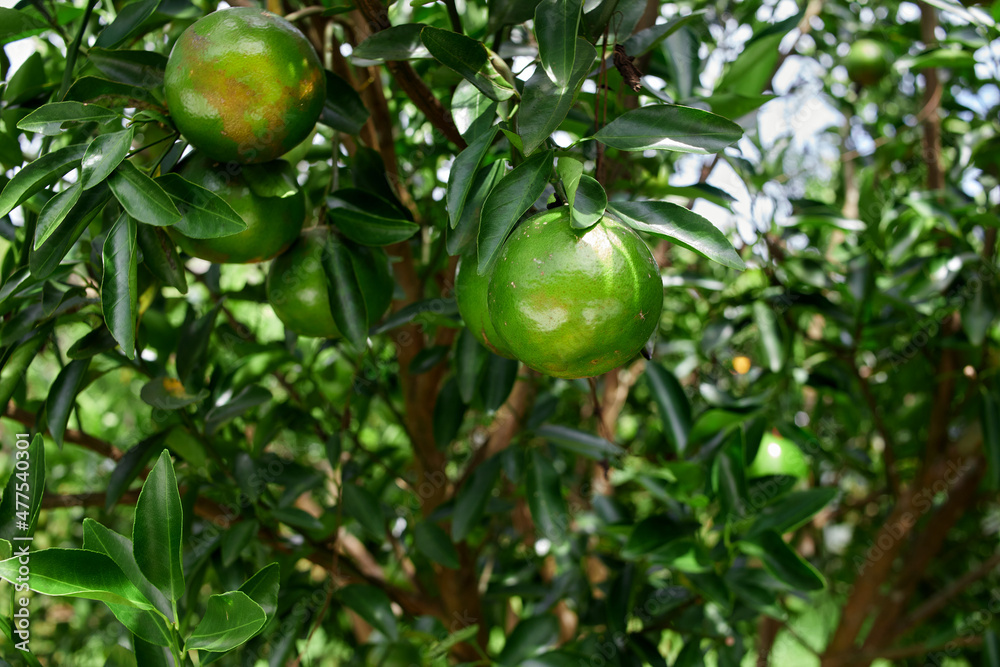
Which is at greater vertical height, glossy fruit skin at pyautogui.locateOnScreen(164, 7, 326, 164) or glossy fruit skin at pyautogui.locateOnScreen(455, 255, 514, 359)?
glossy fruit skin at pyautogui.locateOnScreen(164, 7, 326, 164)

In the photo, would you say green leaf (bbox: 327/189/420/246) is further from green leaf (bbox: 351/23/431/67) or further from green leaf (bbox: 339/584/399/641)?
green leaf (bbox: 339/584/399/641)

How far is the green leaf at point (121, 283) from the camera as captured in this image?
737mm

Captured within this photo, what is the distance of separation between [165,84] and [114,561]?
0.49 metres

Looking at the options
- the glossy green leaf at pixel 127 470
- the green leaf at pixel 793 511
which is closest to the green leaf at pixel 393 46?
the glossy green leaf at pixel 127 470

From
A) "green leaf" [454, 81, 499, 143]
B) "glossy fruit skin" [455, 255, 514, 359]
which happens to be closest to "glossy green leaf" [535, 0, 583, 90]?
"green leaf" [454, 81, 499, 143]

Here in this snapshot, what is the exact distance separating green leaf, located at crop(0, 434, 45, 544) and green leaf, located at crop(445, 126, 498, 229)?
45 cm

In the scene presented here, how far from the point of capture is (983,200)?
1872 millimetres

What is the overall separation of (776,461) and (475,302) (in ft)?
2.44

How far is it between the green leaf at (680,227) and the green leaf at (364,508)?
2.22 feet

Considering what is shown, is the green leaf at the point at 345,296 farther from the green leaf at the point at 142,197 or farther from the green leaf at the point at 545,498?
the green leaf at the point at 545,498

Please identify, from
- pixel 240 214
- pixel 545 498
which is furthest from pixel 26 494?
pixel 545 498

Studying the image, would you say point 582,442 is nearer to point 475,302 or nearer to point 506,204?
point 475,302

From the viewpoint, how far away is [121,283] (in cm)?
74

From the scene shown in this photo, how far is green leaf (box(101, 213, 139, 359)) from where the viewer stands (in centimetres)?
74
